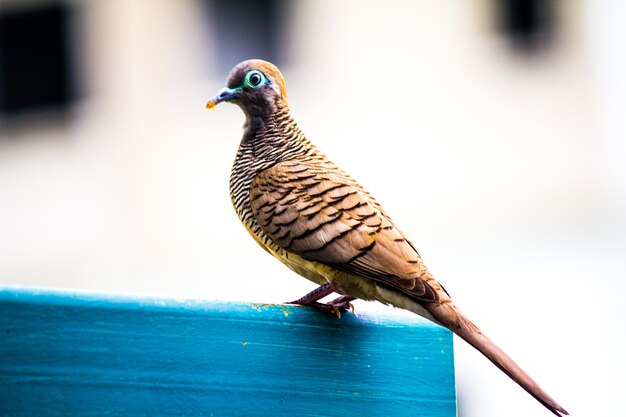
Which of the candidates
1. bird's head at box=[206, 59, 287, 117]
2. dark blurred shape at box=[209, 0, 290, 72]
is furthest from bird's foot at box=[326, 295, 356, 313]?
dark blurred shape at box=[209, 0, 290, 72]

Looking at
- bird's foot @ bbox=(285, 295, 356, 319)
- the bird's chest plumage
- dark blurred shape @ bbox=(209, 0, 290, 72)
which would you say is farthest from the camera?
dark blurred shape @ bbox=(209, 0, 290, 72)

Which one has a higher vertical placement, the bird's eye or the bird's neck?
the bird's eye

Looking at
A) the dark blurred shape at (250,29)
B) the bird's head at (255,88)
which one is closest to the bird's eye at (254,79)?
the bird's head at (255,88)

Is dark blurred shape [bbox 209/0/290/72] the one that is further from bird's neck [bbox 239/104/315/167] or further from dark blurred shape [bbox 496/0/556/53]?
bird's neck [bbox 239/104/315/167]

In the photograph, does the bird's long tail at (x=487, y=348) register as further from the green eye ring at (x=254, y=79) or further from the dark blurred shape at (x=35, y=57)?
the dark blurred shape at (x=35, y=57)

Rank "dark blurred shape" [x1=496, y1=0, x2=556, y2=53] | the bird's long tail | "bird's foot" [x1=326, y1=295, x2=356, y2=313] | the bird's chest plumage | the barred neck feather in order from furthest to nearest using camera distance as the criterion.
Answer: "dark blurred shape" [x1=496, y1=0, x2=556, y2=53] → the barred neck feather → the bird's chest plumage → "bird's foot" [x1=326, y1=295, x2=356, y2=313] → the bird's long tail

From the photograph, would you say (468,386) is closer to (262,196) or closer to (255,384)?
(262,196)

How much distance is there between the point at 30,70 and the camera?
9289 millimetres

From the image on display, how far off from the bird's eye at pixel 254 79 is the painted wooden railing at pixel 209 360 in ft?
3.03

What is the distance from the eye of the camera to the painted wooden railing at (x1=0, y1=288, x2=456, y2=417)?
6.24 feet

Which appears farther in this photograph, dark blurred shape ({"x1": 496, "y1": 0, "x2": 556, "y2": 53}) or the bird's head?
dark blurred shape ({"x1": 496, "y1": 0, "x2": 556, "y2": 53})

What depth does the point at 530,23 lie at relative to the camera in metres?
7.83

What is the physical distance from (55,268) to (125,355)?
24.4ft

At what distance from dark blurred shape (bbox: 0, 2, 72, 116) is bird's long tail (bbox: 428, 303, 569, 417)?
23.1 feet
